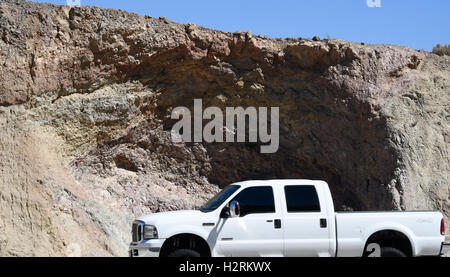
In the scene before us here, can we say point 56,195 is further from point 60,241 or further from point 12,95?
point 12,95

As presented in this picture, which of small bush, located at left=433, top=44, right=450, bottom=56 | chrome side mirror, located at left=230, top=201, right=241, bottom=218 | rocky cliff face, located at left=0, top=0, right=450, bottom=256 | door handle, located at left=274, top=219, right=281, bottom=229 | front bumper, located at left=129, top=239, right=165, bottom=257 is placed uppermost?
small bush, located at left=433, top=44, right=450, bottom=56

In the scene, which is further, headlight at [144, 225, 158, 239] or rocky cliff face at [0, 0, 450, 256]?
rocky cliff face at [0, 0, 450, 256]

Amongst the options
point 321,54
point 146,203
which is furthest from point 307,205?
point 321,54

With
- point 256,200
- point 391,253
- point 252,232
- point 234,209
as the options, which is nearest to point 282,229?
point 252,232

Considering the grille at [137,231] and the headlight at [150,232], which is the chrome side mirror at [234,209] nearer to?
the headlight at [150,232]

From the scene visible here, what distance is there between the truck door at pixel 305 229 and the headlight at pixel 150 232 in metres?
2.24

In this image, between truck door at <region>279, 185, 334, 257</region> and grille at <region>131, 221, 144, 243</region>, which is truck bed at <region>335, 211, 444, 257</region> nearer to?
truck door at <region>279, 185, 334, 257</region>

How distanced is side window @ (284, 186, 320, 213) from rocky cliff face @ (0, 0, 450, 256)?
5919mm

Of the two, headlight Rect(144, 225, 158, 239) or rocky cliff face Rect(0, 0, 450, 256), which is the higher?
rocky cliff face Rect(0, 0, 450, 256)

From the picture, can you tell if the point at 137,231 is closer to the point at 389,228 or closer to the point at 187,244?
the point at 187,244

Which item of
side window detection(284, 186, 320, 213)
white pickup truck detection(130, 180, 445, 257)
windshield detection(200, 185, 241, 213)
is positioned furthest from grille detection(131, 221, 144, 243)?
side window detection(284, 186, 320, 213)

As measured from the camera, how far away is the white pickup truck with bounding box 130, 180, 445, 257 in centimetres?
1012

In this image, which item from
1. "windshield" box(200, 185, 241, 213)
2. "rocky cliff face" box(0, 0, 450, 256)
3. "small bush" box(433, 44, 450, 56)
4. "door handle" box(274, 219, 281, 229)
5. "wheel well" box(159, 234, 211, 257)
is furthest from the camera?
"small bush" box(433, 44, 450, 56)

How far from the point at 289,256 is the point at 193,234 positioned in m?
1.72
